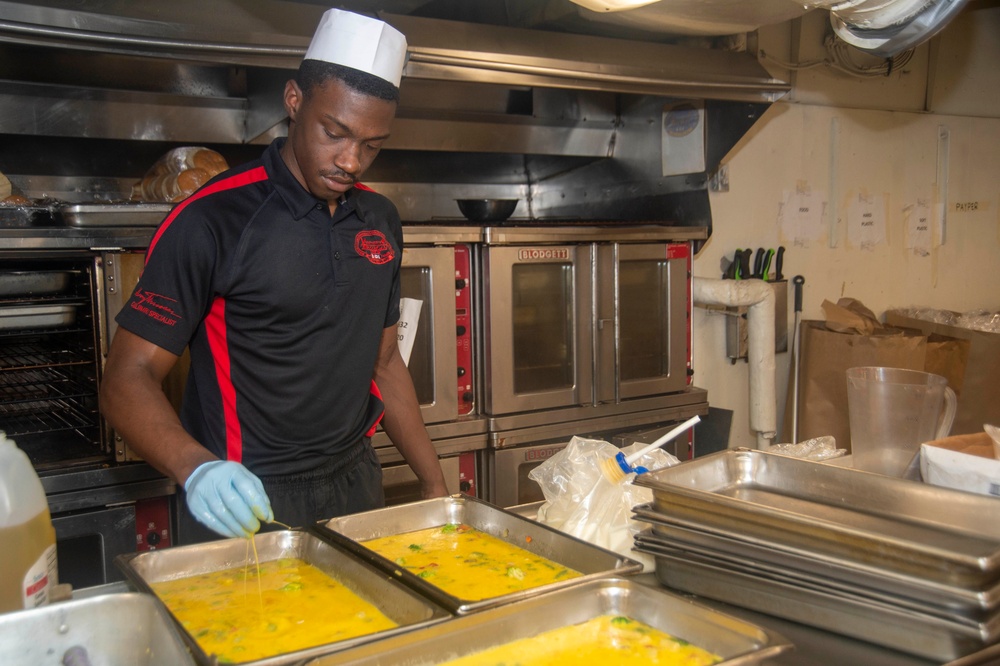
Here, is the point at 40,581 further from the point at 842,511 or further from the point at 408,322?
the point at 408,322

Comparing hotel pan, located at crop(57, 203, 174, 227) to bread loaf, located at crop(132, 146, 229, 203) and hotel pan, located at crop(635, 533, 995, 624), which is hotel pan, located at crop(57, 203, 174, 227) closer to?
bread loaf, located at crop(132, 146, 229, 203)

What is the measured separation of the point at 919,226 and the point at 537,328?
2768 millimetres

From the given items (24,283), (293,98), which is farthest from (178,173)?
(293,98)

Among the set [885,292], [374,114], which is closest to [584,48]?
[374,114]

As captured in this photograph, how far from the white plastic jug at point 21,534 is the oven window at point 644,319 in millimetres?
2792

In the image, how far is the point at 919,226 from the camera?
4.94 metres

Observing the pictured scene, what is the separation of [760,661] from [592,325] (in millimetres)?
2528

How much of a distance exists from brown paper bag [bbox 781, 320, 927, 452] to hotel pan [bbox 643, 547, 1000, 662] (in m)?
2.71

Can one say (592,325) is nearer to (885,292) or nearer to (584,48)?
(584,48)

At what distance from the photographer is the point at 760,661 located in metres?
1.13

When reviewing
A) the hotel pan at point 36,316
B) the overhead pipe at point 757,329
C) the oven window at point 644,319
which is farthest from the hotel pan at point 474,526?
the overhead pipe at point 757,329

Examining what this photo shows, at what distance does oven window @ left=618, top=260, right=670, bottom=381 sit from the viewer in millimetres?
3752

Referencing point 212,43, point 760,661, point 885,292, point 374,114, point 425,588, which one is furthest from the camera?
point 885,292

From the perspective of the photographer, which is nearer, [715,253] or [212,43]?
[212,43]
